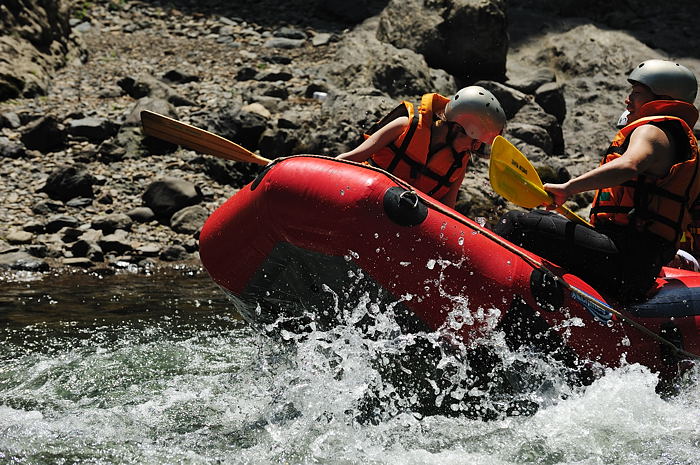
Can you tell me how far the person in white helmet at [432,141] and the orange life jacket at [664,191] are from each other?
753mm

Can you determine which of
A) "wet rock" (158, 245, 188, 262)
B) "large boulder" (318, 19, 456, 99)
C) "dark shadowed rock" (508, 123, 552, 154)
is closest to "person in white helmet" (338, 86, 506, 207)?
"wet rock" (158, 245, 188, 262)

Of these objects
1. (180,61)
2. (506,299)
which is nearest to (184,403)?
(506,299)

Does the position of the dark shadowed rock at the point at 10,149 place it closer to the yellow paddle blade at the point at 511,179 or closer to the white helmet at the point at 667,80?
the yellow paddle blade at the point at 511,179

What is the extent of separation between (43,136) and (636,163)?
6103 millimetres

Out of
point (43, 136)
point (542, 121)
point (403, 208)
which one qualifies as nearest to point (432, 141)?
point (403, 208)

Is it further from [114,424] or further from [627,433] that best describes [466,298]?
[114,424]

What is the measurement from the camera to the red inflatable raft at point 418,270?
350cm

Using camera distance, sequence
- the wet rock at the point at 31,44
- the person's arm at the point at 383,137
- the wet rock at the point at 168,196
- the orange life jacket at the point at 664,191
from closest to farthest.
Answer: the orange life jacket at the point at 664,191 < the person's arm at the point at 383,137 < the wet rock at the point at 168,196 < the wet rock at the point at 31,44

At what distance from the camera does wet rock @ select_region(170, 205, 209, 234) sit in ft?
23.7

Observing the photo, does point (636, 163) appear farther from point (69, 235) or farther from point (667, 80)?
point (69, 235)

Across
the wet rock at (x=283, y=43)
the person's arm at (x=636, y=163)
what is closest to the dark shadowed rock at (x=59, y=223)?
the person's arm at (x=636, y=163)

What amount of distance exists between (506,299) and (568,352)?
0.39 m

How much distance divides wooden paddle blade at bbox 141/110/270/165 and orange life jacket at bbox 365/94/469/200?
2.64 feet

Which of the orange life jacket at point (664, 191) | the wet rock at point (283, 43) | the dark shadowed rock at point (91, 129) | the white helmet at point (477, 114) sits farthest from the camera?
the wet rock at point (283, 43)
